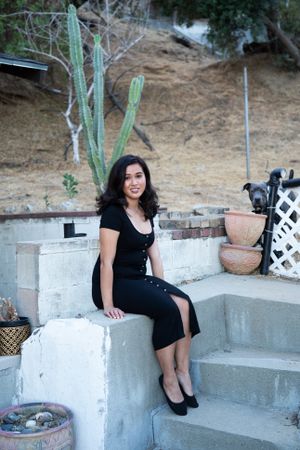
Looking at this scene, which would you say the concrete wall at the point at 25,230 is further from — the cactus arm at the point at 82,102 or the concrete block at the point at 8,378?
the concrete block at the point at 8,378

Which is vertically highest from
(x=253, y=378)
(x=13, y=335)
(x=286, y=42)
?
(x=286, y=42)

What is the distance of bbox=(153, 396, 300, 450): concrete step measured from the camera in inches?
128

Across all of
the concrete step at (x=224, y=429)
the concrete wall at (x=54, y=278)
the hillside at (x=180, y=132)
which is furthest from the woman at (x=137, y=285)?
the hillside at (x=180, y=132)

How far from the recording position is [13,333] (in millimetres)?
3541

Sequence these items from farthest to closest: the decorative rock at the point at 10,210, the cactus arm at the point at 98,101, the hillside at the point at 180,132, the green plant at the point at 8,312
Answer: the hillside at the point at 180,132 < the decorative rock at the point at 10,210 < the cactus arm at the point at 98,101 < the green plant at the point at 8,312

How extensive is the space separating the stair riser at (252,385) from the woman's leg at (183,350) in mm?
311

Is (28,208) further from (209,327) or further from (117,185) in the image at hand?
(117,185)

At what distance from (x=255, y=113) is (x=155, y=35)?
29.2 ft

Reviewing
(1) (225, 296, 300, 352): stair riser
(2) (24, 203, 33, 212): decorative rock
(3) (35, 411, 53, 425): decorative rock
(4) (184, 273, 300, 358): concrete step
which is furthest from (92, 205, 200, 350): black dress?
(2) (24, 203, 33, 212): decorative rock

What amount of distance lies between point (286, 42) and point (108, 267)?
606 inches

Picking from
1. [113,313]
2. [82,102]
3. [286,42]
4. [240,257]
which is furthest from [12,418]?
[286,42]

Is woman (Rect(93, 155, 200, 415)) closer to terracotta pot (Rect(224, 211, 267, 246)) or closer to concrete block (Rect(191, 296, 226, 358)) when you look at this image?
concrete block (Rect(191, 296, 226, 358))

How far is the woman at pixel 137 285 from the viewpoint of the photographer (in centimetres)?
346

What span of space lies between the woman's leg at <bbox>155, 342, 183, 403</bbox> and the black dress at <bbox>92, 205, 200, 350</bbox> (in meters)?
0.05
